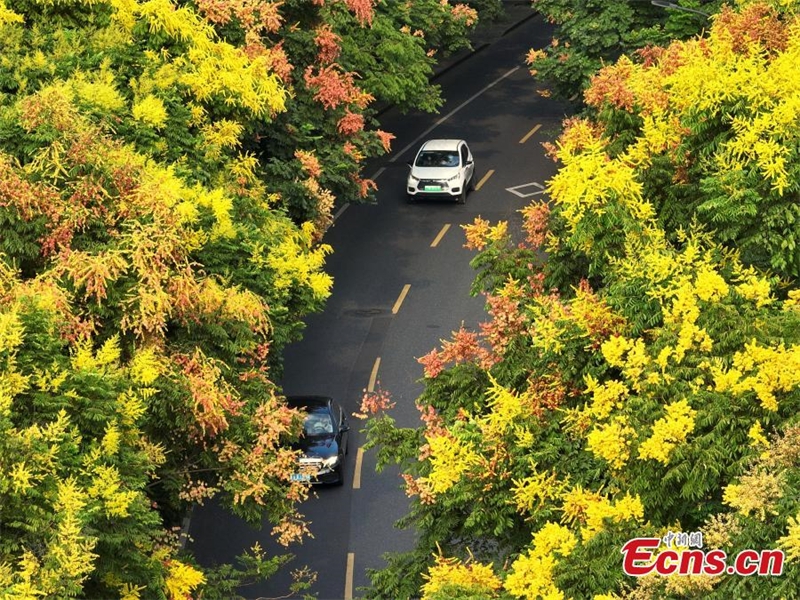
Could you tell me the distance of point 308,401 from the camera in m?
32.4

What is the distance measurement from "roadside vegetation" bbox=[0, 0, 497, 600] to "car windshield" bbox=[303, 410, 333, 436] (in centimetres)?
310

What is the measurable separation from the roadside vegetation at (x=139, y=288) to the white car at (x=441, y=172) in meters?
13.9

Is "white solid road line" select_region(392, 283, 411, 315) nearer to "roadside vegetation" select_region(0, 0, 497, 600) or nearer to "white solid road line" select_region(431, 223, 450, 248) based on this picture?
"white solid road line" select_region(431, 223, 450, 248)

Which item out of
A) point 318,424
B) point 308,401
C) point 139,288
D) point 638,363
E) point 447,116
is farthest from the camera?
point 447,116

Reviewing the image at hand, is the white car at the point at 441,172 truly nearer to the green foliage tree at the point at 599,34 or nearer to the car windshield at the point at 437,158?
the car windshield at the point at 437,158

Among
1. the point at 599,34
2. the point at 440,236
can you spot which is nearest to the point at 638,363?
the point at 599,34

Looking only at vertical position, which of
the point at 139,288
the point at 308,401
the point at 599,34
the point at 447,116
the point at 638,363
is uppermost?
the point at 638,363

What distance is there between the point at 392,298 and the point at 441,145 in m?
8.13

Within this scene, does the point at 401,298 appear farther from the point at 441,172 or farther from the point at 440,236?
the point at 441,172

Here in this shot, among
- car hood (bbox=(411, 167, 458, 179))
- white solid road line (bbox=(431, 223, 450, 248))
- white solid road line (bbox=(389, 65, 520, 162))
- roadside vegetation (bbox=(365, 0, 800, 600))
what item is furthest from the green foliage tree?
roadside vegetation (bbox=(365, 0, 800, 600))

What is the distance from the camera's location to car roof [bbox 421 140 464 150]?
45250 millimetres

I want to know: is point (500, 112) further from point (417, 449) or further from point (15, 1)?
point (417, 449)

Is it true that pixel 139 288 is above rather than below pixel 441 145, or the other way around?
above

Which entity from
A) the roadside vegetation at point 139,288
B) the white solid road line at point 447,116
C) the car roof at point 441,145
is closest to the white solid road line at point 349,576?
the roadside vegetation at point 139,288
